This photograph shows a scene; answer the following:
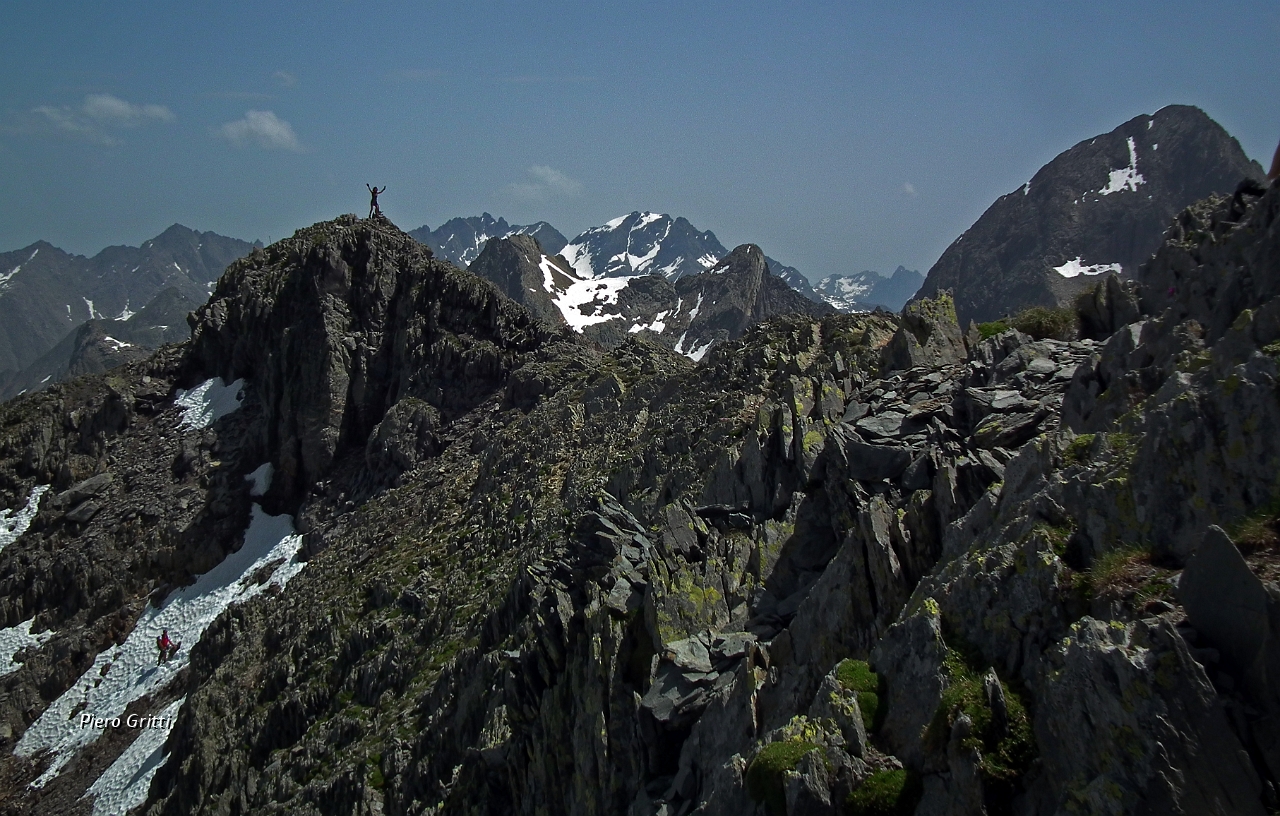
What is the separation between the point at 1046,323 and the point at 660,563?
22159 millimetres

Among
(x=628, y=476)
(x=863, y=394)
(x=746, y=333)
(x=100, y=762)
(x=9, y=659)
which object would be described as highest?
(x=746, y=333)

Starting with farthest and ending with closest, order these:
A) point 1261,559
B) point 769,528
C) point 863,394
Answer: point 863,394 < point 769,528 < point 1261,559

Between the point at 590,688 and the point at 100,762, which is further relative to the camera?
the point at 100,762

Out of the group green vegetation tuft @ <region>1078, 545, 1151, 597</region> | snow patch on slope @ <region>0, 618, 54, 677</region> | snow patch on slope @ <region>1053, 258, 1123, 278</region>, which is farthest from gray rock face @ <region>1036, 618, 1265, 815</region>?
snow patch on slope @ <region>1053, 258, 1123, 278</region>

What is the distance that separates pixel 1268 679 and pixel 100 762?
190 ft

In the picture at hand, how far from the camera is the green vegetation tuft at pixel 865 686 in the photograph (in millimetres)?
12492

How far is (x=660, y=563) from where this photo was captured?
2341 centimetres

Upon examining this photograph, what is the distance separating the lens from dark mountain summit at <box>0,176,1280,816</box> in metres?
10.5

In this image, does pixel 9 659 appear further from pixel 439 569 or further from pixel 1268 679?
pixel 1268 679

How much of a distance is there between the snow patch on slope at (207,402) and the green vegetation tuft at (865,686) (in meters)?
73.2

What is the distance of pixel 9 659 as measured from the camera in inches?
2320

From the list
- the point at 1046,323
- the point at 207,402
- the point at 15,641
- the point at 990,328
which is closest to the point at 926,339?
the point at 1046,323

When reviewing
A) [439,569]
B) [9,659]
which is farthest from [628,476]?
[9,659]

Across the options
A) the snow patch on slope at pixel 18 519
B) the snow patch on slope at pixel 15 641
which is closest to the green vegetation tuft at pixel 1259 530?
the snow patch on slope at pixel 15 641
